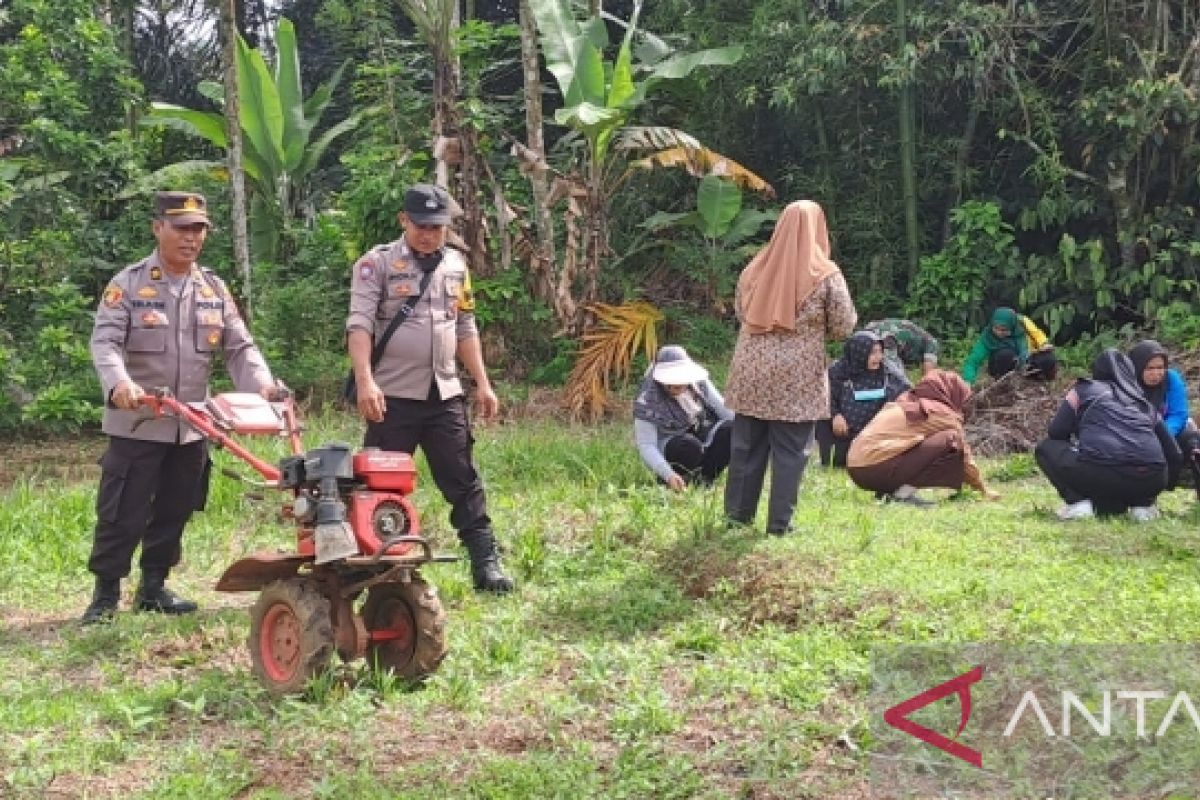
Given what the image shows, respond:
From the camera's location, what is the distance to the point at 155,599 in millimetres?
5340

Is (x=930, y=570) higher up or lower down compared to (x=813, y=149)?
lower down

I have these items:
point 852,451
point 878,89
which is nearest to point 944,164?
point 878,89

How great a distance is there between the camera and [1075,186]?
12.6m

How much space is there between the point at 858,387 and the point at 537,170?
13.2 ft

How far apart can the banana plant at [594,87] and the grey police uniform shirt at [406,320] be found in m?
5.80

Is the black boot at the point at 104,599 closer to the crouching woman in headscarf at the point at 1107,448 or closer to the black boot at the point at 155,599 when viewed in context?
the black boot at the point at 155,599

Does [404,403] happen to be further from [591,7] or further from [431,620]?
[591,7]

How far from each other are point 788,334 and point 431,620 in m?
2.33

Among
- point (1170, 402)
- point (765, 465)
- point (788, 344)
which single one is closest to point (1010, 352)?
point (1170, 402)

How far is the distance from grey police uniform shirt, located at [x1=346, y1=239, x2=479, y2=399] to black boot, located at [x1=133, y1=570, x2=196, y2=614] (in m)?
1.23

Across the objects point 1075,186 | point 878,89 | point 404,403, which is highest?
point 878,89

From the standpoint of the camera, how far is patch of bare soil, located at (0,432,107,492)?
924 cm

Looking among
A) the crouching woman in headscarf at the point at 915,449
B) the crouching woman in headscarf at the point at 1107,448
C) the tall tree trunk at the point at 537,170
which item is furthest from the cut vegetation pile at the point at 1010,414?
the tall tree trunk at the point at 537,170

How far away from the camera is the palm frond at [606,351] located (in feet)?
35.8
